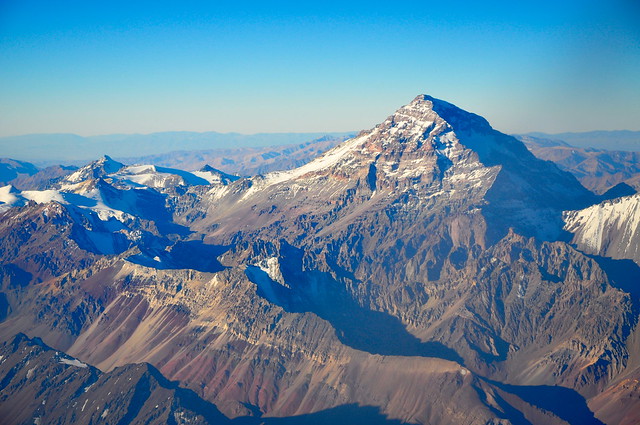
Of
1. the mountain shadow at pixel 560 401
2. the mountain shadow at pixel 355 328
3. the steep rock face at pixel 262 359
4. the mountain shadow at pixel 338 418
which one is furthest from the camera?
the mountain shadow at pixel 355 328

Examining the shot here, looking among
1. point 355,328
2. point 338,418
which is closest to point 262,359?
point 338,418

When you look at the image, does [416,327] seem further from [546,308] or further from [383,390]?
[383,390]

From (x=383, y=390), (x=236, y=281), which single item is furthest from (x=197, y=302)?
(x=383, y=390)

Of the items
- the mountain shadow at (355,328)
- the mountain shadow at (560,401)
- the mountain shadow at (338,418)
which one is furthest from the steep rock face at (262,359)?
the mountain shadow at (560,401)

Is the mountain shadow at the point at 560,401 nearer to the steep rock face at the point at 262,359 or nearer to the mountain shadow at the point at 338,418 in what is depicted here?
the steep rock face at the point at 262,359

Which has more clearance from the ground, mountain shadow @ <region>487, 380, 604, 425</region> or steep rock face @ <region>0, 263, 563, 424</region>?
steep rock face @ <region>0, 263, 563, 424</region>

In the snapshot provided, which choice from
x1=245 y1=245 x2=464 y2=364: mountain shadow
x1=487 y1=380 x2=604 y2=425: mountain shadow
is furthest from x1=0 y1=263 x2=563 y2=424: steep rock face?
x1=487 y1=380 x2=604 y2=425: mountain shadow

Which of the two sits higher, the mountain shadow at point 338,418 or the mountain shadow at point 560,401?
the mountain shadow at point 338,418

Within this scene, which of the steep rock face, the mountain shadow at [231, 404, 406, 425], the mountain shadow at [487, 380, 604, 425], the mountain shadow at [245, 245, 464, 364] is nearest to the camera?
the mountain shadow at [231, 404, 406, 425]

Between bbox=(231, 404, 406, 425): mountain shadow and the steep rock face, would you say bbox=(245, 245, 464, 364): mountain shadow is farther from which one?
bbox=(231, 404, 406, 425): mountain shadow

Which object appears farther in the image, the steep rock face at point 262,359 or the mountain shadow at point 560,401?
the mountain shadow at point 560,401

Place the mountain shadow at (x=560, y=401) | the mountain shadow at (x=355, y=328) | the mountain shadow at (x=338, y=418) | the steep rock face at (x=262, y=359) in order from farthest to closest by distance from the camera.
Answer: the mountain shadow at (x=355, y=328), the mountain shadow at (x=560, y=401), the steep rock face at (x=262, y=359), the mountain shadow at (x=338, y=418)
